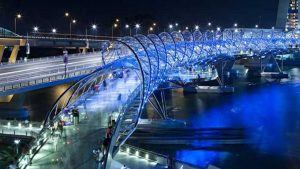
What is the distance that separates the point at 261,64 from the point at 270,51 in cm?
259

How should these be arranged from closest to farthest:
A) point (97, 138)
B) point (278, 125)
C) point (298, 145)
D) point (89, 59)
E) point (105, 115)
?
point (97, 138), point (105, 115), point (298, 145), point (278, 125), point (89, 59)

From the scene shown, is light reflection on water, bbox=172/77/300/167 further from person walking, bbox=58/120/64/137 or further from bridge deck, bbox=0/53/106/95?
bridge deck, bbox=0/53/106/95

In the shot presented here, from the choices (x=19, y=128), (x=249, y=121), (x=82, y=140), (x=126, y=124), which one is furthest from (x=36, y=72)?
(x=82, y=140)

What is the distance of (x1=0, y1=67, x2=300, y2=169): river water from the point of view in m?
16.6

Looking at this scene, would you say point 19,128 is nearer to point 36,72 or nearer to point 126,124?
point 126,124

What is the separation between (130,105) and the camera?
47.4 feet

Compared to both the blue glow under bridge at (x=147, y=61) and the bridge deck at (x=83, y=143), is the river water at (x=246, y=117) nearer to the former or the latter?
the blue glow under bridge at (x=147, y=61)

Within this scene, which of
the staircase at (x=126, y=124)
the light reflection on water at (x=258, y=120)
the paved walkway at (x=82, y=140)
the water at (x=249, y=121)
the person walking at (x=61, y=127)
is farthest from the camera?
the light reflection on water at (x=258, y=120)

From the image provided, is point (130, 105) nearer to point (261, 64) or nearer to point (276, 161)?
point (276, 161)

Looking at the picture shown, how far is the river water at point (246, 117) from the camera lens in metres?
16.6

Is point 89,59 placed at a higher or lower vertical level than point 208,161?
higher

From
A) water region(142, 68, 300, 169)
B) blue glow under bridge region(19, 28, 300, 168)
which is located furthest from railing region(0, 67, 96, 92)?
water region(142, 68, 300, 169)

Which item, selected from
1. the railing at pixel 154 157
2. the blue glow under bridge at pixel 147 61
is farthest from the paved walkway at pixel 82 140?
the railing at pixel 154 157

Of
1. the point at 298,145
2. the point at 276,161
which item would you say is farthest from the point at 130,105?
the point at 298,145
